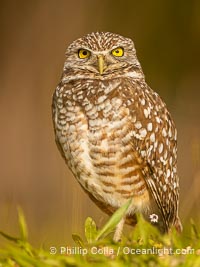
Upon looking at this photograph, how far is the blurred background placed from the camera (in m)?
11.8

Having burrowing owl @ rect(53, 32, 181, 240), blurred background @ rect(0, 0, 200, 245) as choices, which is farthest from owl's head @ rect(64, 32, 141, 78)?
blurred background @ rect(0, 0, 200, 245)

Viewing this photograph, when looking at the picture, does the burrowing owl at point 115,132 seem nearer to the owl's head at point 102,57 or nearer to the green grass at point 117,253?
the owl's head at point 102,57

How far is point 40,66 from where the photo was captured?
13.2 m

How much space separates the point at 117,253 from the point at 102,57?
6.88 ft

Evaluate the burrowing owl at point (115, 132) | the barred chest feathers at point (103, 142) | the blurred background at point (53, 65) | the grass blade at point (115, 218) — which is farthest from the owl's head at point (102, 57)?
the blurred background at point (53, 65)

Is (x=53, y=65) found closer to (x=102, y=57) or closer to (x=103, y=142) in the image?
(x=102, y=57)

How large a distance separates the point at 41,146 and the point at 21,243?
7047mm

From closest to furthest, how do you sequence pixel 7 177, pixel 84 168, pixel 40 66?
pixel 84 168
pixel 7 177
pixel 40 66

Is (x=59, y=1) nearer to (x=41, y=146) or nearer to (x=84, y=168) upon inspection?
(x=41, y=146)

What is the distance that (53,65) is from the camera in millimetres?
12953


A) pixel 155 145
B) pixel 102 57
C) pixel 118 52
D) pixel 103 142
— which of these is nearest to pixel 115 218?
pixel 103 142

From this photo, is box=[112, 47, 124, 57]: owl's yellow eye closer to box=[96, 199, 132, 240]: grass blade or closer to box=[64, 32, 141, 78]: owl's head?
box=[64, 32, 141, 78]: owl's head

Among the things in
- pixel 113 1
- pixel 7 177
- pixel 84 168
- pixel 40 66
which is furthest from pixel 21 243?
pixel 113 1

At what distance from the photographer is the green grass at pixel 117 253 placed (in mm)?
4809
